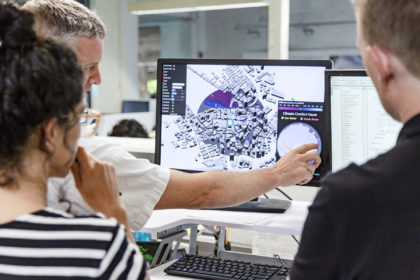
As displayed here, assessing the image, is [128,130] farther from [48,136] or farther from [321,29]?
[321,29]

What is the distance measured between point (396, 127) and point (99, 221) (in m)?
0.97

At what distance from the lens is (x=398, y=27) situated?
73 cm

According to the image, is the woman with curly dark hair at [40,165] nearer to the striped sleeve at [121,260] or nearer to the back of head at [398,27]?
the striped sleeve at [121,260]

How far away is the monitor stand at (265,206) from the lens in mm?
1673

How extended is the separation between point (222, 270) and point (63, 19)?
2.47 feet

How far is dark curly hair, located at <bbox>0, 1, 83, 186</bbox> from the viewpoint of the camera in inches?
32.3

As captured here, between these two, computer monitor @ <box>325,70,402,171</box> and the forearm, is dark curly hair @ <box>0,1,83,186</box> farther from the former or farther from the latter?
computer monitor @ <box>325,70,402,171</box>

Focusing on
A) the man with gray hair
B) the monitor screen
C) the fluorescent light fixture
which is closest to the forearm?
the man with gray hair

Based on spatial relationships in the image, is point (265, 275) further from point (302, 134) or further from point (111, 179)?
point (111, 179)

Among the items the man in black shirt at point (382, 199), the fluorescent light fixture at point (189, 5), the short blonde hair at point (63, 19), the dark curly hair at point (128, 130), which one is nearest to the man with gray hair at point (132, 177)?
the short blonde hair at point (63, 19)

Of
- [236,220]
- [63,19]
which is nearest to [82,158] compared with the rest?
[63,19]

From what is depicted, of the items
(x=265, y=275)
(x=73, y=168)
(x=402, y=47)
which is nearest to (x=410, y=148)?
(x=402, y=47)

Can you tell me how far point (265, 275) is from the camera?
143 cm

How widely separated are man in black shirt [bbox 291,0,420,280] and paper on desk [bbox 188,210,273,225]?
2.58 feet
